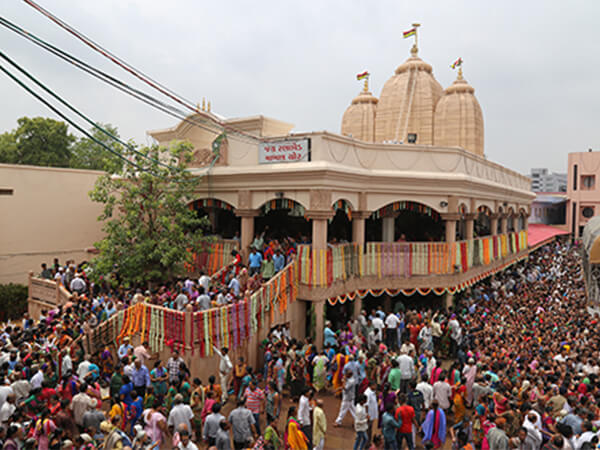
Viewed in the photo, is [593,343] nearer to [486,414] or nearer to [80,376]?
[486,414]

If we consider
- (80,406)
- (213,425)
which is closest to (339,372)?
(213,425)

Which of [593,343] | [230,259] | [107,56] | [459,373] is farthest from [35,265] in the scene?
[593,343]

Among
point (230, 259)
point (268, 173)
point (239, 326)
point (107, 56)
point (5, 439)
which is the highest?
point (107, 56)

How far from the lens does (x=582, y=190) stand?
50906mm

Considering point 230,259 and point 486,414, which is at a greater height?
point 230,259

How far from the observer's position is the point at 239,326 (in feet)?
38.5

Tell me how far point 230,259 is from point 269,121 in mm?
5531

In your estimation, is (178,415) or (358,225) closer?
(178,415)

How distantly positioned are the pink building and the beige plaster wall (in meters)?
51.5

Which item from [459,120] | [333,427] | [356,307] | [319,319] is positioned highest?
[459,120]

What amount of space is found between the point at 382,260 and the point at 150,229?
342 inches

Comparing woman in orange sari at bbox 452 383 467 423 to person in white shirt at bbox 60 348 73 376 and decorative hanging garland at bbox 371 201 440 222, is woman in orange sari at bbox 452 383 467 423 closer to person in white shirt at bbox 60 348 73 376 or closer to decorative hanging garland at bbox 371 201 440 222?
person in white shirt at bbox 60 348 73 376

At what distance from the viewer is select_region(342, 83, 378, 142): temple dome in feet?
83.6

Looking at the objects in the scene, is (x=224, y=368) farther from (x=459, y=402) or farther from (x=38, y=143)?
(x=38, y=143)
